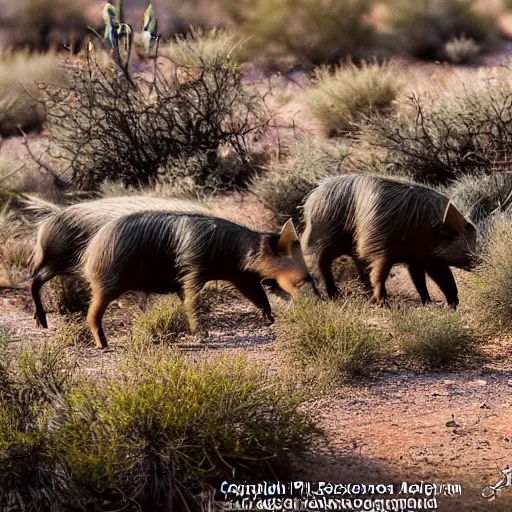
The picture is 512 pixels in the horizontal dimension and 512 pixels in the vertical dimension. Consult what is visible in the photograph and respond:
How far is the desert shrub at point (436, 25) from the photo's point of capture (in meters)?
27.3

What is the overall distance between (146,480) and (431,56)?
23316 millimetres

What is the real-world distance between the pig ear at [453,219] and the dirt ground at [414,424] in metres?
1.27

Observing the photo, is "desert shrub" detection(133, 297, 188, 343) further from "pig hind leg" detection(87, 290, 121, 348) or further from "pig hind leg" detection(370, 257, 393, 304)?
"pig hind leg" detection(370, 257, 393, 304)

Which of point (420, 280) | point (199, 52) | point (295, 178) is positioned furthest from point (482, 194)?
point (199, 52)

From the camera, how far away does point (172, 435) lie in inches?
205

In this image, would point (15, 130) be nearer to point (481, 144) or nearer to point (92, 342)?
point (481, 144)

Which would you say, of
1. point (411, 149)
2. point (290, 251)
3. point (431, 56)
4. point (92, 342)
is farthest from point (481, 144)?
point (431, 56)

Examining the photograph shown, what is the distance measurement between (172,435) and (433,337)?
2.93m

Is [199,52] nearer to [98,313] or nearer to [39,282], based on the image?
[39,282]

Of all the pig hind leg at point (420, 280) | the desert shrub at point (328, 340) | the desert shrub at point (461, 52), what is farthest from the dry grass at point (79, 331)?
the desert shrub at point (461, 52)

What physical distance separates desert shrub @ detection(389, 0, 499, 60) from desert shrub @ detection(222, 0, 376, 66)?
935 mm

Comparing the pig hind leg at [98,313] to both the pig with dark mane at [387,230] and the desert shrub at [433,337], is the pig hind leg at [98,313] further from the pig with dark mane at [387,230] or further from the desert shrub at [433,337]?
the desert shrub at [433,337]

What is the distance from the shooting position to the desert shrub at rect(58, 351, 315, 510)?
511cm

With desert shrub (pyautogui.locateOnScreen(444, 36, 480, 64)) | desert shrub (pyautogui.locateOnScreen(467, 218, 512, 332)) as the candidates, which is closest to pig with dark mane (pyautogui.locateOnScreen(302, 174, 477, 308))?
desert shrub (pyautogui.locateOnScreen(467, 218, 512, 332))
